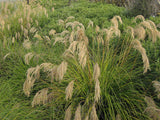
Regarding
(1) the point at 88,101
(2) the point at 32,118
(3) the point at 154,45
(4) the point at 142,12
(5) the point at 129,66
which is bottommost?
(2) the point at 32,118

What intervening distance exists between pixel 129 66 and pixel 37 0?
7.61 metres

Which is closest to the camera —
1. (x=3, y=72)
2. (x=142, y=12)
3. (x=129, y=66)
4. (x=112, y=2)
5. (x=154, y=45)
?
(x=129, y=66)

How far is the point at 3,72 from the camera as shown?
3.86m

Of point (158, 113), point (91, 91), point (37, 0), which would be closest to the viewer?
point (158, 113)

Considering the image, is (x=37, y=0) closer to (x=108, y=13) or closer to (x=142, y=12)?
(x=108, y=13)

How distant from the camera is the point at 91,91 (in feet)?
8.72

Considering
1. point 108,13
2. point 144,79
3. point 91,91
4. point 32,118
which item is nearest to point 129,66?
point 144,79

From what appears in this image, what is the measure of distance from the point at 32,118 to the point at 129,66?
64.7 inches

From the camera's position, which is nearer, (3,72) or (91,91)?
(91,91)

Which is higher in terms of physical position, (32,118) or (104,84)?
(104,84)

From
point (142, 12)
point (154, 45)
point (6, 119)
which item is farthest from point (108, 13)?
point (6, 119)

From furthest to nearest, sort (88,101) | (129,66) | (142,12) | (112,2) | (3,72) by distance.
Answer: (112,2) < (142,12) < (3,72) < (129,66) < (88,101)

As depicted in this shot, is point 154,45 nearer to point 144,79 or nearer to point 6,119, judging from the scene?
point 144,79

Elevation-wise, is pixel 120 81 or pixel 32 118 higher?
pixel 120 81
